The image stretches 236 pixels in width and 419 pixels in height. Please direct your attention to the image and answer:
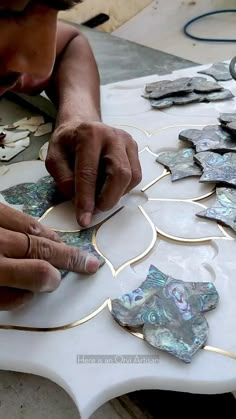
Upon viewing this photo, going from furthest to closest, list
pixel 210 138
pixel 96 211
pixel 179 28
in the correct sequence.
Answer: pixel 179 28 < pixel 210 138 < pixel 96 211

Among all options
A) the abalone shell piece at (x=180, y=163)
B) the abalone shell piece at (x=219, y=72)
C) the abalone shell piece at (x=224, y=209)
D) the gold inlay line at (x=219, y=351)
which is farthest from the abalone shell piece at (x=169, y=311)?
the abalone shell piece at (x=219, y=72)

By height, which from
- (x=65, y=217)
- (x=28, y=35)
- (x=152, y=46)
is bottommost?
(x=152, y=46)

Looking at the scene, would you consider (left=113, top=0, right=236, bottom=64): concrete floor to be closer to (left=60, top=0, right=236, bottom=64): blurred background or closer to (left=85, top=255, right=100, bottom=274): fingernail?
(left=60, top=0, right=236, bottom=64): blurred background

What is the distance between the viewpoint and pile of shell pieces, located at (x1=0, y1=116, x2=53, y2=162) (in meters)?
0.95

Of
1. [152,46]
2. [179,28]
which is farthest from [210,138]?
[179,28]

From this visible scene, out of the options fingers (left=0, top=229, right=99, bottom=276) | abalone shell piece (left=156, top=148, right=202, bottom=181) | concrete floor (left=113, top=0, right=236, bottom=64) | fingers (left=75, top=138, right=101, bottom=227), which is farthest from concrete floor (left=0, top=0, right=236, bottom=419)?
abalone shell piece (left=156, top=148, right=202, bottom=181)

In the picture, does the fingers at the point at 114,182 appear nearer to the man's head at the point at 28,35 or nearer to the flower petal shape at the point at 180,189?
the flower petal shape at the point at 180,189

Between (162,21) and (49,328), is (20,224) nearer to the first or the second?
(49,328)

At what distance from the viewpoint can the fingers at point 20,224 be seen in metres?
0.64

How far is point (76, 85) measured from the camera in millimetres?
999

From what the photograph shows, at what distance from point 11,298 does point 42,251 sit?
7cm

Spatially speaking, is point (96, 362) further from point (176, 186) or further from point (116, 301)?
point (176, 186)

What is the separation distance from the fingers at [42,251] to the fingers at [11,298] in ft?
0.13

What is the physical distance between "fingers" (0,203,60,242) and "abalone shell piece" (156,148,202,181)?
9.8 inches
